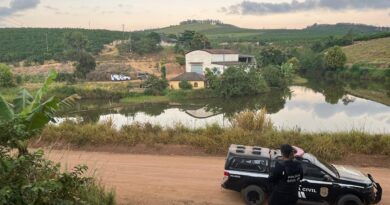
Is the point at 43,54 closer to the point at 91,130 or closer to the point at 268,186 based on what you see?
the point at 91,130

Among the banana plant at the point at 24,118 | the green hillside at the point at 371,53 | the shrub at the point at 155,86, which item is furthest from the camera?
the green hillside at the point at 371,53

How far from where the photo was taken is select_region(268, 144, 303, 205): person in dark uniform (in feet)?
22.5

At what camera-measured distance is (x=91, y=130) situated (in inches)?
602

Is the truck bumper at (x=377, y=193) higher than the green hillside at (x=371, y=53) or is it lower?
lower

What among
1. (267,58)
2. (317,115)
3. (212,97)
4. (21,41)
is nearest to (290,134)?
(317,115)

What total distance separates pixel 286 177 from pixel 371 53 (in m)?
101

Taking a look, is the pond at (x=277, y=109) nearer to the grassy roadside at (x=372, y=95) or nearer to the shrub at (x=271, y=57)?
the grassy roadside at (x=372, y=95)

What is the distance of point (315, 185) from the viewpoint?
9.27 metres

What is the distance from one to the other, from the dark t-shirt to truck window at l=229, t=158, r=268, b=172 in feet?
8.76

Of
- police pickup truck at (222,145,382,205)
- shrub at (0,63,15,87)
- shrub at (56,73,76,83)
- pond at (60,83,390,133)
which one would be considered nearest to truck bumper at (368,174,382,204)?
police pickup truck at (222,145,382,205)

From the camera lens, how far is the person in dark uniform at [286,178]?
6852mm

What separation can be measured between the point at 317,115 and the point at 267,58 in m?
48.3

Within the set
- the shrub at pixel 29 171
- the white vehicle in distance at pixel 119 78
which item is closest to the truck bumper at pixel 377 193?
the shrub at pixel 29 171

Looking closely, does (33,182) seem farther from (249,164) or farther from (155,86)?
(155,86)
